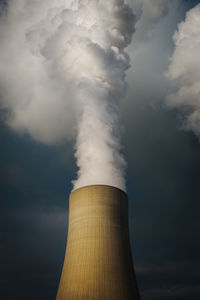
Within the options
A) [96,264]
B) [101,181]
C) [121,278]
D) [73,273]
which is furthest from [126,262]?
[101,181]

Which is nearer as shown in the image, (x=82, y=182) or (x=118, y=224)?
(x=118, y=224)

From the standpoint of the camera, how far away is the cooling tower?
8734 mm

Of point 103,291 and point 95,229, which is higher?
point 95,229

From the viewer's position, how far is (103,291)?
8633 mm

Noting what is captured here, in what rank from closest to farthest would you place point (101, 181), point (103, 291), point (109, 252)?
1. point (103, 291)
2. point (109, 252)
3. point (101, 181)

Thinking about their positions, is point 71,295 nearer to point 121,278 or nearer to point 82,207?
point 121,278

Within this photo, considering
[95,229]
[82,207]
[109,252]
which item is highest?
[82,207]

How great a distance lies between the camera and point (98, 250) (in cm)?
914

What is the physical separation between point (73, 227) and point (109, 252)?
1751 mm

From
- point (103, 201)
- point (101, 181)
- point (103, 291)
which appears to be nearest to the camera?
point (103, 291)

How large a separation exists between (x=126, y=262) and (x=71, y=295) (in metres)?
2.16

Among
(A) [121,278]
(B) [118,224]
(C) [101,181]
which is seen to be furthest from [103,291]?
(C) [101,181]

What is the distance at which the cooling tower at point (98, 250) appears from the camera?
873 centimetres

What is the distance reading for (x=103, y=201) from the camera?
10.0m
